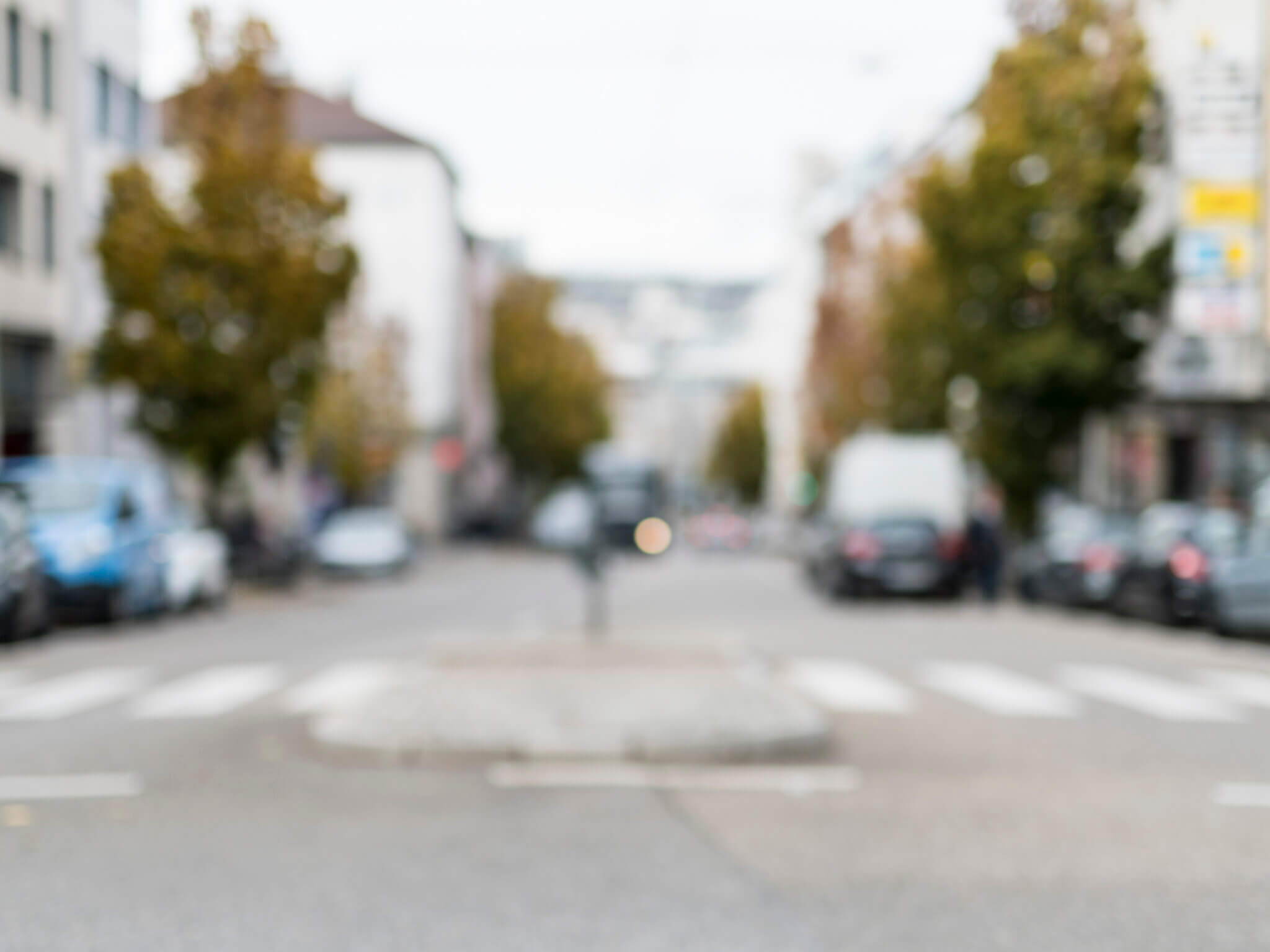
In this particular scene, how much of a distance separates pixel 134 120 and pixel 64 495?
24519 mm

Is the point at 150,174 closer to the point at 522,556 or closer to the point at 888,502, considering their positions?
the point at 888,502

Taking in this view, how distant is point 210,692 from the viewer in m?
14.5

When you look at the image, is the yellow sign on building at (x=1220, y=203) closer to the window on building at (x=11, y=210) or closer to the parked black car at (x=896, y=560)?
the parked black car at (x=896, y=560)

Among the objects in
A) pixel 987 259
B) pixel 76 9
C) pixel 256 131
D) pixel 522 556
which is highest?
pixel 76 9

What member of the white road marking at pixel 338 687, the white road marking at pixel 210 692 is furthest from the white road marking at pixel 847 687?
the white road marking at pixel 210 692

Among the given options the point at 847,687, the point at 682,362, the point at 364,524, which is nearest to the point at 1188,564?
the point at 847,687

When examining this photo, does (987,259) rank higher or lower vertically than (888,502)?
higher

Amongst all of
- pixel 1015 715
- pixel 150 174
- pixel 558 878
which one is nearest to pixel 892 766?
pixel 1015 715

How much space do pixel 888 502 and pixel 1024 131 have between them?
653 cm

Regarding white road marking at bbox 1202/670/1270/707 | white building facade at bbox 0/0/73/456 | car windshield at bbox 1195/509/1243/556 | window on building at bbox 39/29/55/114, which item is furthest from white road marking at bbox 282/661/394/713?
window on building at bbox 39/29/55/114

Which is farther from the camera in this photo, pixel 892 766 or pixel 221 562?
pixel 221 562

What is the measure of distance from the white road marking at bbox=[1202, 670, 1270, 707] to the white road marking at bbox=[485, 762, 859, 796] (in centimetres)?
444

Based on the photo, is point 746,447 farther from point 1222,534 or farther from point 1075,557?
point 1222,534

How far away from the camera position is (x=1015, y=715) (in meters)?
12.3
